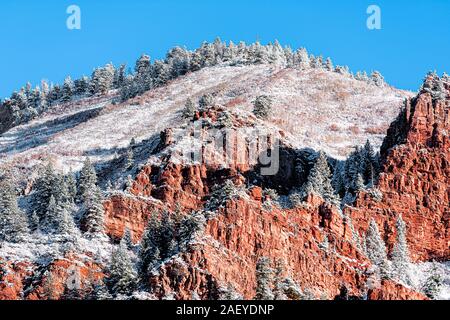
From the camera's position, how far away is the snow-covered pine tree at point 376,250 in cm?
10140

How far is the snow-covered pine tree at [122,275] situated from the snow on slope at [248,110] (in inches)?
1696

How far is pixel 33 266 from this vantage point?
319ft

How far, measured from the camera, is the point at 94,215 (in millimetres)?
107312

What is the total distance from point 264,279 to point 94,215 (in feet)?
77.5

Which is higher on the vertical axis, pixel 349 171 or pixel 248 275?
pixel 349 171

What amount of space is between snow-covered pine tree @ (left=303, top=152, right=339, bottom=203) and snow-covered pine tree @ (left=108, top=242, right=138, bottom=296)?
2368 centimetres

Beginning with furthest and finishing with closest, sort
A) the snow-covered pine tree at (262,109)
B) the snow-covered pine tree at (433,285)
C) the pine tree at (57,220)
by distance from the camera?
the snow-covered pine tree at (262,109) → the snow-covered pine tree at (433,285) → the pine tree at (57,220)

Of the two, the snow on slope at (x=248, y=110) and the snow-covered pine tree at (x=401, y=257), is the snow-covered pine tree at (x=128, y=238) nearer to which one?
the snow-covered pine tree at (x=401, y=257)

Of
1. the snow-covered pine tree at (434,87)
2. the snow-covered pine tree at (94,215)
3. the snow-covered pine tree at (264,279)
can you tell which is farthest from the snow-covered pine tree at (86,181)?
the snow-covered pine tree at (434,87)

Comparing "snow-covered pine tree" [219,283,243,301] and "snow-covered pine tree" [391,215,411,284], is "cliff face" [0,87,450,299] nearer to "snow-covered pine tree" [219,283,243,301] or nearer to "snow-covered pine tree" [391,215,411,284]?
"snow-covered pine tree" [219,283,243,301]

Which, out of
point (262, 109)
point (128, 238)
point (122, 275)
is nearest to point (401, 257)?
point (128, 238)
